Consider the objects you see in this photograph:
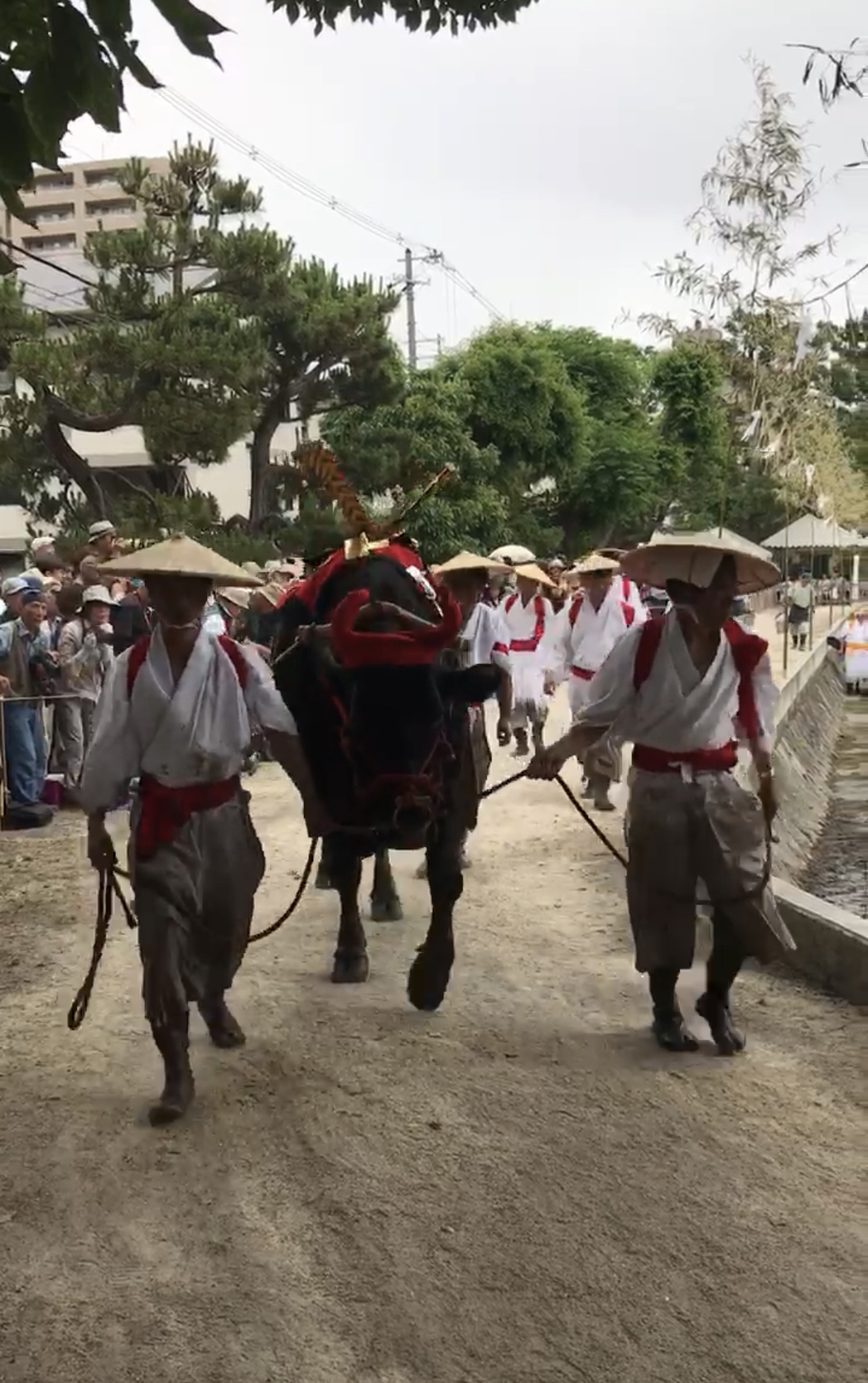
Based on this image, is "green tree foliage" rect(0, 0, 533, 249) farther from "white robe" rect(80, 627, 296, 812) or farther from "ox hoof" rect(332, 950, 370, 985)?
"ox hoof" rect(332, 950, 370, 985)

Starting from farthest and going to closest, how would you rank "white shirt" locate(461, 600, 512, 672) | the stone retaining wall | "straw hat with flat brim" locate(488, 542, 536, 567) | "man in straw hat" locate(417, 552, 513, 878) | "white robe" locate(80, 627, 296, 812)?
"straw hat with flat brim" locate(488, 542, 536, 567), the stone retaining wall, "white shirt" locate(461, 600, 512, 672), "man in straw hat" locate(417, 552, 513, 878), "white robe" locate(80, 627, 296, 812)

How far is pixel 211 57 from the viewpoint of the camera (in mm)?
2707

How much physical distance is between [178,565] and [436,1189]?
2181mm

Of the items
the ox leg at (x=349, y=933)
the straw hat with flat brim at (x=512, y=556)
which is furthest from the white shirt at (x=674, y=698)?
the straw hat with flat brim at (x=512, y=556)

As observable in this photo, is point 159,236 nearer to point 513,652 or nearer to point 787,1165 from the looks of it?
point 513,652

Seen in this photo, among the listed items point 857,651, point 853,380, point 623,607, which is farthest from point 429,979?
point 857,651

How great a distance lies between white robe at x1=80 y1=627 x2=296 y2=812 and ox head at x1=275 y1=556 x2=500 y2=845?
1.48 ft

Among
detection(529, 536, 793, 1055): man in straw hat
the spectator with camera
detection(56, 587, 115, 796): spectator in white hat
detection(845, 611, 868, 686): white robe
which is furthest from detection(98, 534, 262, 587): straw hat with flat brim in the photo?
detection(845, 611, 868, 686): white robe

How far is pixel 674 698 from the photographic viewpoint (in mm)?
4508

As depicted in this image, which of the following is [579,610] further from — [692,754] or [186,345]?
[186,345]

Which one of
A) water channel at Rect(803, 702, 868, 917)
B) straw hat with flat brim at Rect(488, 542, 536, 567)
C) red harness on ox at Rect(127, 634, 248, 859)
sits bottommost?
water channel at Rect(803, 702, 868, 917)

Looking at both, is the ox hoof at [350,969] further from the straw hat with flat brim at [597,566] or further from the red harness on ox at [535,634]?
the red harness on ox at [535,634]

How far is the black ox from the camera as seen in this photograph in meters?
4.66

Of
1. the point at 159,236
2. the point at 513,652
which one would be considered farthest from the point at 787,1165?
the point at 159,236
